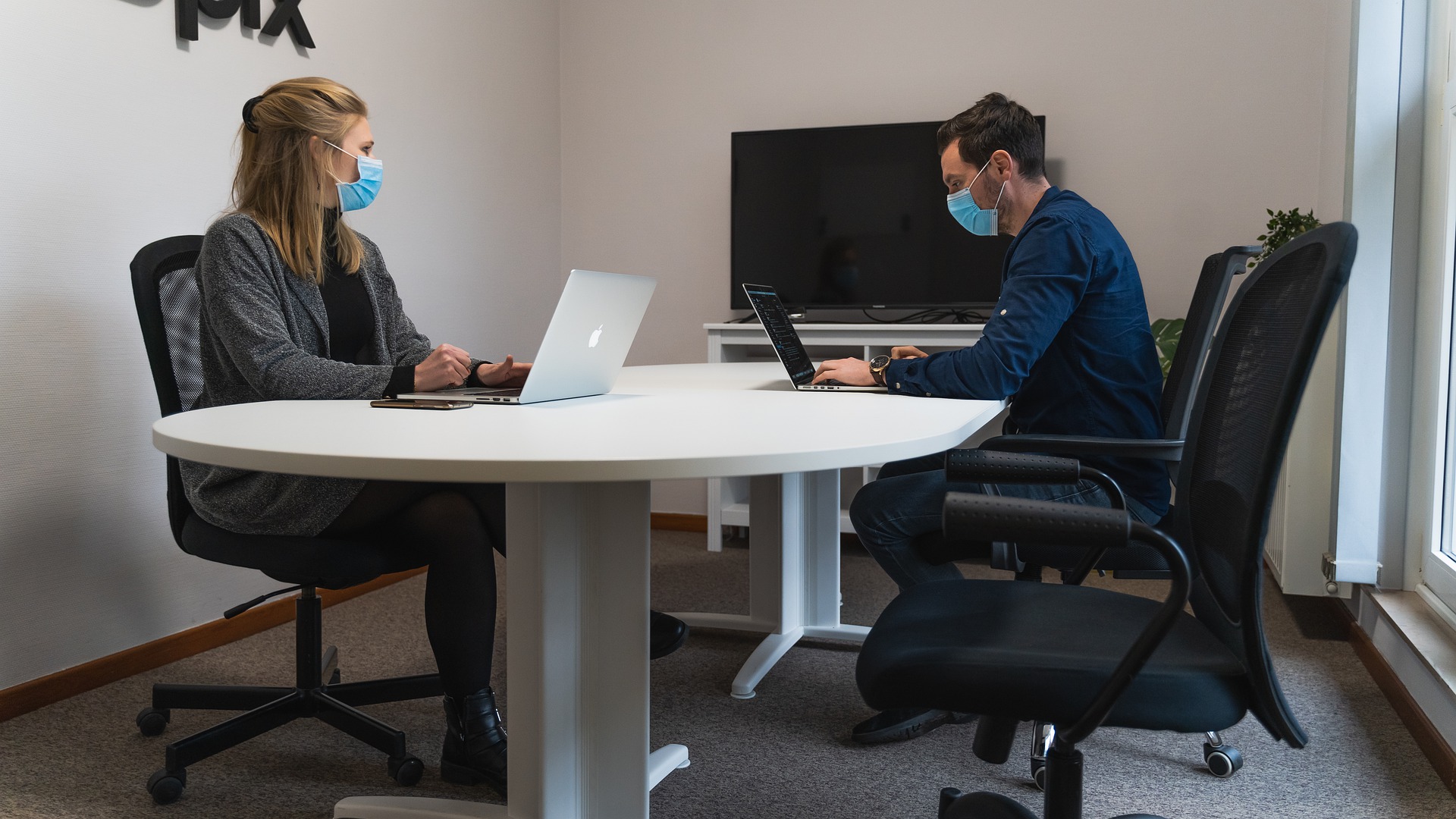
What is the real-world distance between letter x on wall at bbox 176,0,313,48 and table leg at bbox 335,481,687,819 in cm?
173

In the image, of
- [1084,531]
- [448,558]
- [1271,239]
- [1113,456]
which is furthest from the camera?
[1271,239]

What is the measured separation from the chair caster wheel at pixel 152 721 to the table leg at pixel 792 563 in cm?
120

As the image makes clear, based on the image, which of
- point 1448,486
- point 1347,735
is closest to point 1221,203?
point 1448,486

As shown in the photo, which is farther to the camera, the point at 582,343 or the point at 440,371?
the point at 440,371

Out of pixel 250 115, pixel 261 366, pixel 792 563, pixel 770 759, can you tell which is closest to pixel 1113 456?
pixel 770 759

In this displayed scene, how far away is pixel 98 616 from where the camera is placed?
2.23 metres

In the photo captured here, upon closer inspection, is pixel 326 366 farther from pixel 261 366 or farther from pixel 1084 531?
pixel 1084 531

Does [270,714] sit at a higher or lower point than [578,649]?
lower

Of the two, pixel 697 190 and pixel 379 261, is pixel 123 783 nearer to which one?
pixel 379 261

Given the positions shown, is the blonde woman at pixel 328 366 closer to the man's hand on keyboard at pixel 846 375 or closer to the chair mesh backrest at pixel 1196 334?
the man's hand on keyboard at pixel 846 375

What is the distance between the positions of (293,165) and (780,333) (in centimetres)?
98

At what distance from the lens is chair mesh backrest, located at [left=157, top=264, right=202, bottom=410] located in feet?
5.74

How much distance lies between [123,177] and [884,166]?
2.37 m

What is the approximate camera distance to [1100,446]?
1666 millimetres
